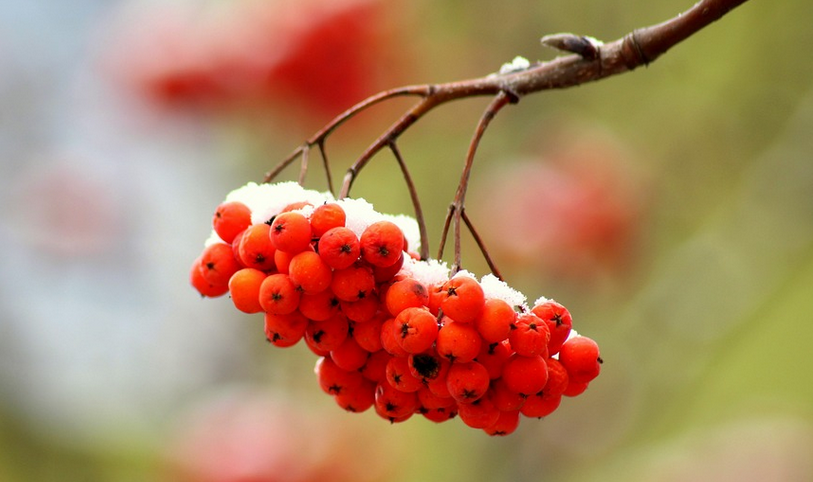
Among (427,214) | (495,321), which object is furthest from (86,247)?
(495,321)

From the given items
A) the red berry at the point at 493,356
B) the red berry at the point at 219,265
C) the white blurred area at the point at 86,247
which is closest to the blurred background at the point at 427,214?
the white blurred area at the point at 86,247

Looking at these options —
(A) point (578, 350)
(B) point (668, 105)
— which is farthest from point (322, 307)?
(B) point (668, 105)

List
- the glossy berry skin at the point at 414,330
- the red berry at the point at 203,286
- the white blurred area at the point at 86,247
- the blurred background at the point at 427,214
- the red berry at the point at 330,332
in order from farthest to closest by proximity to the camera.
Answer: the white blurred area at the point at 86,247 → the blurred background at the point at 427,214 → the red berry at the point at 203,286 → the red berry at the point at 330,332 → the glossy berry skin at the point at 414,330

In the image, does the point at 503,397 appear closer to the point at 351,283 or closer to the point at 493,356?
the point at 493,356

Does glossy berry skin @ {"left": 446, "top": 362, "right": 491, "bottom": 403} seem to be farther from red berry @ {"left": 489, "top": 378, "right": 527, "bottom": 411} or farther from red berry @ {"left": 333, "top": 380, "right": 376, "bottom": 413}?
red berry @ {"left": 333, "top": 380, "right": 376, "bottom": 413}

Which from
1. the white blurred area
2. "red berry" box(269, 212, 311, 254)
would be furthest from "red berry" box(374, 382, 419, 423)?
the white blurred area

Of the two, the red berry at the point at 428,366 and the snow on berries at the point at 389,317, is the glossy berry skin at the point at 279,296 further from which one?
the red berry at the point at 428,366
